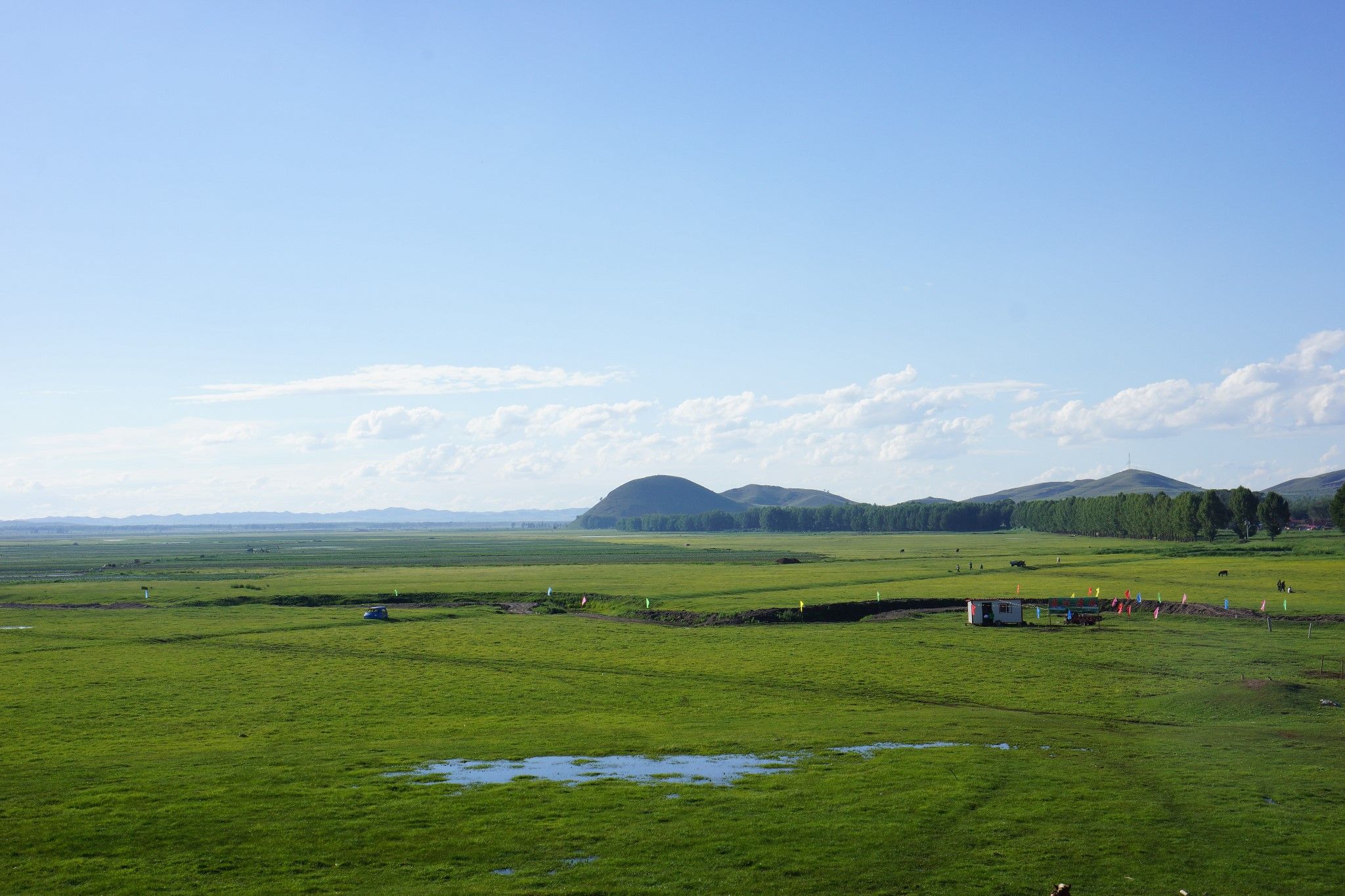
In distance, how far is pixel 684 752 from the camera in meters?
33.8

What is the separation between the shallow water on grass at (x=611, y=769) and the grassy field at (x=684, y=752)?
2.65 ft

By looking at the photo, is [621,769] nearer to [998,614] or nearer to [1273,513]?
[998,614]

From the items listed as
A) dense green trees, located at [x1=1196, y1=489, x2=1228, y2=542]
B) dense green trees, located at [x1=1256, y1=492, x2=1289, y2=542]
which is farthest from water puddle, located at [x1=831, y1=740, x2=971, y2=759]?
dense green trees, located at [x1=1256, y1=492, x2=1289, y2=542]

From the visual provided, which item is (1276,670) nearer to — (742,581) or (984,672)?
(984,672)

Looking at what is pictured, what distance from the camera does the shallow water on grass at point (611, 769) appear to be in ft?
98.2

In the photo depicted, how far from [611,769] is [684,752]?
3.42 meters

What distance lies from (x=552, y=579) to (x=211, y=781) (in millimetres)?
97404

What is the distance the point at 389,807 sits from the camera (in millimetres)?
26656

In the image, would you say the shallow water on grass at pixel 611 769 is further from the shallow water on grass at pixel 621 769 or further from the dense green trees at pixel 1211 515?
the dense green trees at pixel 1211 515

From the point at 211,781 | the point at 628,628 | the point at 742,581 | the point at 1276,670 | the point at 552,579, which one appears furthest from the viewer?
the point at 552,579

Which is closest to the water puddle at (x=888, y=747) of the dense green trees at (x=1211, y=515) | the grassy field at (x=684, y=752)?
the grassy field at (x=684, y=752)

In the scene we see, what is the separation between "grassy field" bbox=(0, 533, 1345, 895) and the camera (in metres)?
22.2

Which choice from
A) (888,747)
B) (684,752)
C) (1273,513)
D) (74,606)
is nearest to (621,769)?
(684,752)

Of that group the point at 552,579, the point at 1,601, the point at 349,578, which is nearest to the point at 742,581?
the point at 552,579
